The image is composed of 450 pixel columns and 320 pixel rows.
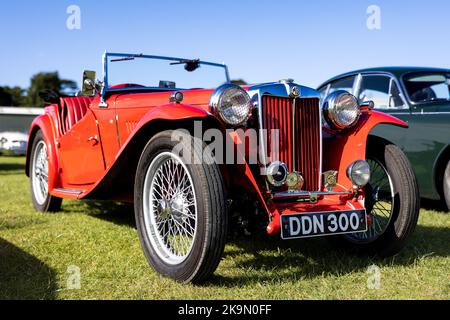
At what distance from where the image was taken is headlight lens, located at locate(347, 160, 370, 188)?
3.31 m

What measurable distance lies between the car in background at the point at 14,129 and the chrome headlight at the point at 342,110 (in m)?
16.5

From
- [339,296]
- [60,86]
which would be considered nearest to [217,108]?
[339,296]

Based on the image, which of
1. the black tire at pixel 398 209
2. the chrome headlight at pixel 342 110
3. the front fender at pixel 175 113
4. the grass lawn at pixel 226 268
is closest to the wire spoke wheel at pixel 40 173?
the grass lawn at pixel 226 268

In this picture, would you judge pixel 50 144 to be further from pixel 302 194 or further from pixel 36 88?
pixel 36 88

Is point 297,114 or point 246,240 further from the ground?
point 297,114

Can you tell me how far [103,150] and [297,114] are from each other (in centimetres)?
192

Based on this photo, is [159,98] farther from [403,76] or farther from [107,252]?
[403,76]

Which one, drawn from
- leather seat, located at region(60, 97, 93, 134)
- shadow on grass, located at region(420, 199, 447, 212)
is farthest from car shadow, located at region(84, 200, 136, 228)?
shadow on grass, located at region(420, 199, 447, 212)

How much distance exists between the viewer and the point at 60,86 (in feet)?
173

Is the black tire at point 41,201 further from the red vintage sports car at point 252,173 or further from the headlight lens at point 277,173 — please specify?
the headlight lens at point 277,173

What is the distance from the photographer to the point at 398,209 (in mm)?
3426

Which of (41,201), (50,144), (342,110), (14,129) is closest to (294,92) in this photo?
(342,110)

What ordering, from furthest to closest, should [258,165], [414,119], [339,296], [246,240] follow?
[414,119] < [246,240] < [258,165] < [339,296]

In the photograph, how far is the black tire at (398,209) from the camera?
337 cm
